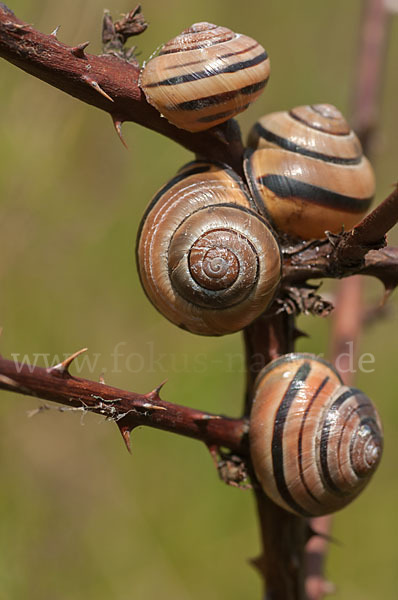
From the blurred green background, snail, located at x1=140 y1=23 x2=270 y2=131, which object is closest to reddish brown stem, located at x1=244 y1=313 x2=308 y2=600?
snail, located at x1=140 y1=23 x2=270 y2=131

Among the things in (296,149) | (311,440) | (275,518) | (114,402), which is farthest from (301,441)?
(296,149)

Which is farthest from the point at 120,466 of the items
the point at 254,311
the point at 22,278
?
the point at 254,311

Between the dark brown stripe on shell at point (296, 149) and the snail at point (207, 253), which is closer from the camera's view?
the snail at point (207, 253)

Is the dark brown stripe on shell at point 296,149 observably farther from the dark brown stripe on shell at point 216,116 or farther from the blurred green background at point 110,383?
the blurred green background at point 110,383

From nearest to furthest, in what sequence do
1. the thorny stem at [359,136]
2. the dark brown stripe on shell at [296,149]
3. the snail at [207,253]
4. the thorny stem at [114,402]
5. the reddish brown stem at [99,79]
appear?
the thorny stem at [114,402] < the reddish brown stem at [99,79] < the snail at [207,253] < the dark brown stripe on shell at [296,149] < the thorny stem at [359,136]

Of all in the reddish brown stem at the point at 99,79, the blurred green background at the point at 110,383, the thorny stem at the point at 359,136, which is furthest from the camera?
the blurred green background at the point at 110,383

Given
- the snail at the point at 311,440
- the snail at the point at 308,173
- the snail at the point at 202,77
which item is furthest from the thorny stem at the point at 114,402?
the snail at the point at 202,77

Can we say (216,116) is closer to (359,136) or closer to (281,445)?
(281,445)
